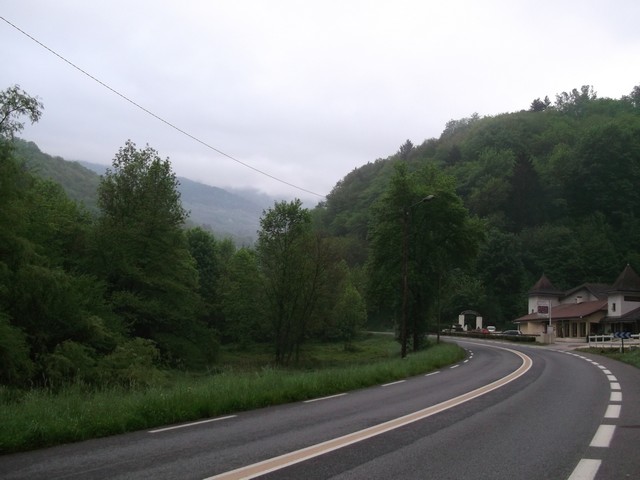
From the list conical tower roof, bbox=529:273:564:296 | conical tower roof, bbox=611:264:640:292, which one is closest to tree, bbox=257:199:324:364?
conical tower roof, bbox=611:264:640:292

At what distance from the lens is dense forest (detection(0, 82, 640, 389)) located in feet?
92.0

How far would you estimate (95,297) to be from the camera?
35531 mm

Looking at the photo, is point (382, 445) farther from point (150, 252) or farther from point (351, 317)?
point (351, 317)

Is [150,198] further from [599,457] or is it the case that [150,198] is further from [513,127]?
[513,127]

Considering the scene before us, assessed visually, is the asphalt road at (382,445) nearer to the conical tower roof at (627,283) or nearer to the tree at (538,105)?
the conical tower roof at (627,283)

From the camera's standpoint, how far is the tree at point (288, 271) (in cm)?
5088

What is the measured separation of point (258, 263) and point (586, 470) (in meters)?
47.8

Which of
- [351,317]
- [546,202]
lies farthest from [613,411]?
[546,202]

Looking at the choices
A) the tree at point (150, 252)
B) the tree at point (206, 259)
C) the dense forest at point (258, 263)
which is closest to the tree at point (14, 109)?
the dense forest at point (258, 263)

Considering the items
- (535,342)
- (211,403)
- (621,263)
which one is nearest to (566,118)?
(621,263)

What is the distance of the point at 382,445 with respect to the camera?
771cm

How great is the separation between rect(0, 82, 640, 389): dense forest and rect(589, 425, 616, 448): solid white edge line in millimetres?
19939

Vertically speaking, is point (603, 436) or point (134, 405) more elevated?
point (603, 436)

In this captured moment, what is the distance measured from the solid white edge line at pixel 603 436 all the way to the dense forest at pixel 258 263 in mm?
19939
